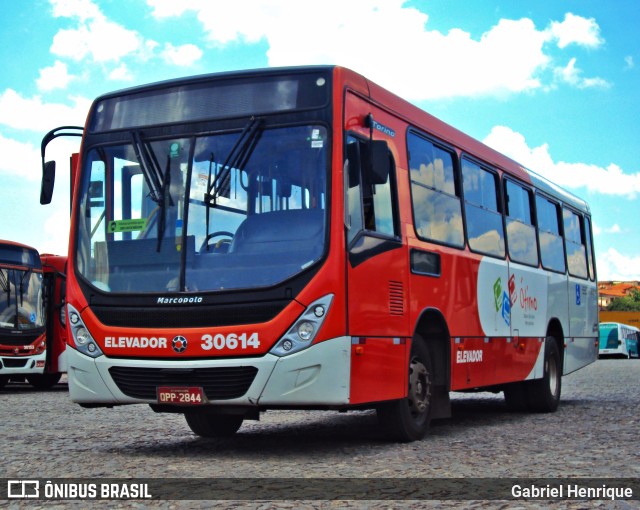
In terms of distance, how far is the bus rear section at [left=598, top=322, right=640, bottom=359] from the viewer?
219 ft

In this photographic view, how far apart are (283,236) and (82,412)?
26.4 ft

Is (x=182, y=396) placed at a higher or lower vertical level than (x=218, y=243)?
lower

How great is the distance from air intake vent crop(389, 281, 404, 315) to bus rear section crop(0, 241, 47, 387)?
16.0 metres

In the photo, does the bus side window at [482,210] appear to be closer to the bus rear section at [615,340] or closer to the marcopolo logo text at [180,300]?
the marcopolo logo text at [180,300]

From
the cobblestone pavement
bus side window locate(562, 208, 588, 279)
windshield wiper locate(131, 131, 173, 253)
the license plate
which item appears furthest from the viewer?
bus side window locate(562, 208, 588, 279)

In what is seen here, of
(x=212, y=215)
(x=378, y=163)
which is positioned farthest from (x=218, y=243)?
(x=378, y=163)

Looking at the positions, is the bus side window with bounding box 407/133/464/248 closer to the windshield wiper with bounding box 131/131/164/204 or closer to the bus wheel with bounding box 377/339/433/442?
the bus wheel with bounding box 377/339/433/442

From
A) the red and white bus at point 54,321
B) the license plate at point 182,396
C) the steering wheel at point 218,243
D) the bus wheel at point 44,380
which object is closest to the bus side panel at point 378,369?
the license plate at point 182,396


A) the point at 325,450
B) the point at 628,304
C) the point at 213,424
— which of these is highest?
the point at 628,304

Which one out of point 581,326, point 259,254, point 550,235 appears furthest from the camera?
point 581,326

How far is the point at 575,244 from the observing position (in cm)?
1719

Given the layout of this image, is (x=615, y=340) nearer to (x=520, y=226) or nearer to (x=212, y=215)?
(x=520, y=226)

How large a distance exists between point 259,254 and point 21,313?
54.5 feet

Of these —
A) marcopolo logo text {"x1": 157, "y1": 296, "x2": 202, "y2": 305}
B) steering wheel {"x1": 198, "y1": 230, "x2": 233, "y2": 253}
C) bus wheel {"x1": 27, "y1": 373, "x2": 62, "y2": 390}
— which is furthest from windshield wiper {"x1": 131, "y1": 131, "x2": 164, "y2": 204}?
bus wheel {"x1": 27, "y1": 373, "x2": 62, "y2": 390}
